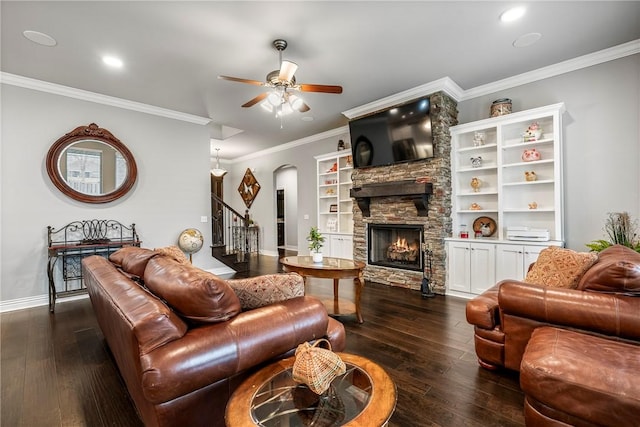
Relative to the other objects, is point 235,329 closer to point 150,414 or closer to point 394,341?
point 150,414

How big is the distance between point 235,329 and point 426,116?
13.4 feet

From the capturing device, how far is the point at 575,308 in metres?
1.79

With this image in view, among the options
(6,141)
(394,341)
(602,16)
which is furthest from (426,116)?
(6,141)

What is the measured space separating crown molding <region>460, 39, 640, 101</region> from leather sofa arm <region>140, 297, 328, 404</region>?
446 cm

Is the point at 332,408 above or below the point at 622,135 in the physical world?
below

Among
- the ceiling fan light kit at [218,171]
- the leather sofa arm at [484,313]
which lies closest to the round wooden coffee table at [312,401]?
the leather sofa arm at [484,313]

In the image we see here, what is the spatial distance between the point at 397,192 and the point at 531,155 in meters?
1.83

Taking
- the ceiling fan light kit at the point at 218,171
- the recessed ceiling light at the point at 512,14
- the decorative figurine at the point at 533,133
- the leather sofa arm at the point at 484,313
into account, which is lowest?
the leather sofa arm at the point at 484,313

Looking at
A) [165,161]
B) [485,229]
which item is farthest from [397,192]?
[165,161]

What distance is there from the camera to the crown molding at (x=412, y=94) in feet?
13.8

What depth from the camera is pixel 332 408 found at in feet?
3.53

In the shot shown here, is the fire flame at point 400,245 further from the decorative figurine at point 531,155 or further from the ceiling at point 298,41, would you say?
the ceiling at point 298,41

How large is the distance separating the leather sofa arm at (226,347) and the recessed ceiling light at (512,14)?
3.26 m

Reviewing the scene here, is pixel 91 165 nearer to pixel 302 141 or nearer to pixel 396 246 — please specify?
pixel 302 141
